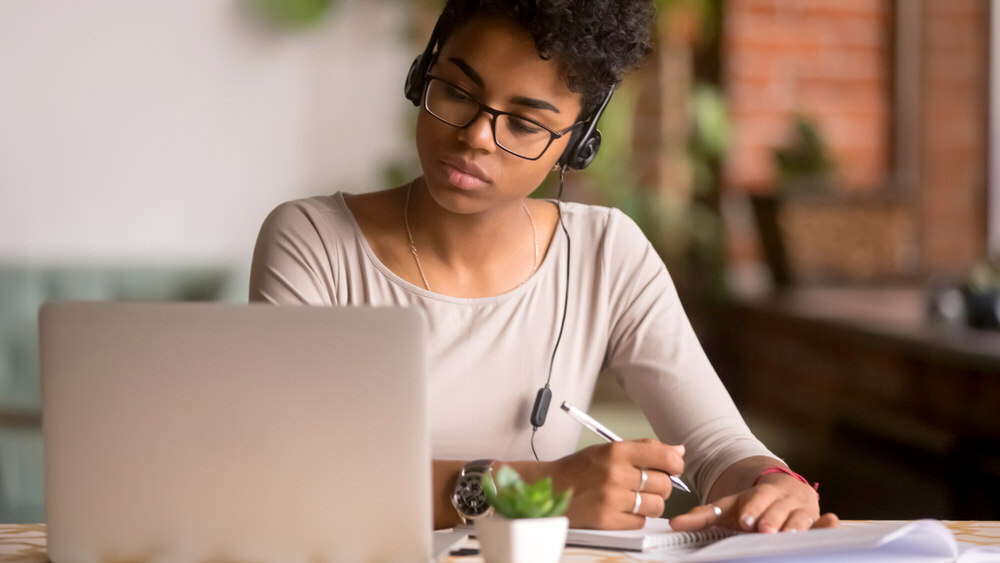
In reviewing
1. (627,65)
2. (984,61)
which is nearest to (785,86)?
(984,61)

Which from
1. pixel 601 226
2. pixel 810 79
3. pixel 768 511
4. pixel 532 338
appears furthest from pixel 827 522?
pixel 810 79

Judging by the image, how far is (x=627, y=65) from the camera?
146 cm

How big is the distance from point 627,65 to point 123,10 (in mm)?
2543

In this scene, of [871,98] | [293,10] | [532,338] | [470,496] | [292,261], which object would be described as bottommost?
[470,496]

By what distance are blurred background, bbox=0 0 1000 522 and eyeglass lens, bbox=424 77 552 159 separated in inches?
63.5

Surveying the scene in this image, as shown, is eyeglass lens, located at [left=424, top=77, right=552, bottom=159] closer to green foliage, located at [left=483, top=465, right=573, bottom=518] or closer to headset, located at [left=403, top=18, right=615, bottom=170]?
headset, located at [left=403, top=18, right=615, bottom=170]

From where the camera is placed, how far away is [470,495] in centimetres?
118

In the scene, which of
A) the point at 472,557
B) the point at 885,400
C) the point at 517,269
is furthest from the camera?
the point at 885,400

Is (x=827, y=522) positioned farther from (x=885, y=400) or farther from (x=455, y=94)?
(x=885, y=400)

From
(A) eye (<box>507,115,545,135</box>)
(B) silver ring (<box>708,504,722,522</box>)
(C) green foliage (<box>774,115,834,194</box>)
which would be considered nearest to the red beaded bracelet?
(B) silver ring (<box>708,504,722,522</box>)

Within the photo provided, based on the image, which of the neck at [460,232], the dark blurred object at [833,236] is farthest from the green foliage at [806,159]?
the neck at [460,232]

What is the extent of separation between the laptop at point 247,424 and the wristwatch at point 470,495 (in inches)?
12.4

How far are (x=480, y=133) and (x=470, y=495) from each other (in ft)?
1.46

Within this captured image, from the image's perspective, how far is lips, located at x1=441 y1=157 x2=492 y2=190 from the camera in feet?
4.44
